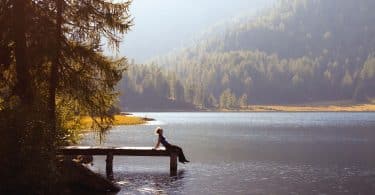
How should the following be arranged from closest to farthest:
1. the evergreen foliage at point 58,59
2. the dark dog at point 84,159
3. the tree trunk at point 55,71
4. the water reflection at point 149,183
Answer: the evergreen foliage at point 58,59
the tree trunk at point 55,71
the water reflection at point 149,183
the dark dog at point 84,159

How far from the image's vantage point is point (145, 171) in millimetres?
45344

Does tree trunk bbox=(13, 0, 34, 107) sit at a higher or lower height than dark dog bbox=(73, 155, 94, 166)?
higher

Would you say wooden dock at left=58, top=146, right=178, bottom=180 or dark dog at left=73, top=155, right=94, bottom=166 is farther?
dark dog at left=73, top=155, right=94, bottom=166

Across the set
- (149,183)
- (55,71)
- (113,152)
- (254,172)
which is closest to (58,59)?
(55,71)

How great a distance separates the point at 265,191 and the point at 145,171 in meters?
13.7

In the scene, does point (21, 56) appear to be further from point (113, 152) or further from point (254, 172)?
point (254, 172)

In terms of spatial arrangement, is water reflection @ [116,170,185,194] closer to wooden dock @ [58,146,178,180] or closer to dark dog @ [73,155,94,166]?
wooden dock @ [58,146,178,180]

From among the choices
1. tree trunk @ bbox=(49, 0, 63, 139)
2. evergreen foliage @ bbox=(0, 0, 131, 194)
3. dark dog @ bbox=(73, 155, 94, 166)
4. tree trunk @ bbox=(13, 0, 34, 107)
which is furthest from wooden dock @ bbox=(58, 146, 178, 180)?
tree trunk @ bbox=(13, 0, 34, 107)

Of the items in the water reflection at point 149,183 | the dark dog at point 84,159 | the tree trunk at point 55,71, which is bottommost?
the water reflection at point 149,183

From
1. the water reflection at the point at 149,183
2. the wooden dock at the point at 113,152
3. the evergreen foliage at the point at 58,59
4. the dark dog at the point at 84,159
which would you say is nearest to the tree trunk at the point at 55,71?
the evergreen foliage at the point at 58,59

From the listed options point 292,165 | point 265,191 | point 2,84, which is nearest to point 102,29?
point 2,84

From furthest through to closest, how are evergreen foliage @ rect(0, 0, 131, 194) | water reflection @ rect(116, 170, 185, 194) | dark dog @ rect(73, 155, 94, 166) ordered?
dark dog @ rect(73, 155, 94, 166)
water reflection @ rect(116, 170, 185, 194)
evergreen foliage @ rect(0, 0, 131, 194)

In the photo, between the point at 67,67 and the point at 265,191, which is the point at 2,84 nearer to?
the point at 67,67

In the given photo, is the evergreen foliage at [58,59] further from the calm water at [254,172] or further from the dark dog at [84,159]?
the dark dog at [84,159]
